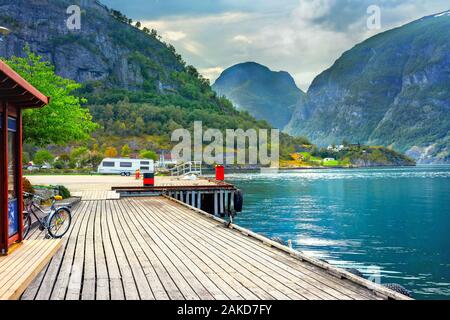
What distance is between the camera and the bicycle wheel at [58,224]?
12.9m

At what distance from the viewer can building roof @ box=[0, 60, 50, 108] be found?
8.36 m

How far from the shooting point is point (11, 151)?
10430 mm

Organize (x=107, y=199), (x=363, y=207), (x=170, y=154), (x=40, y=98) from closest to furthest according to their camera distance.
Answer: (x=40, y=98) → (x=107, y=199) → (x=363, y=207) → (x=170, y=154)

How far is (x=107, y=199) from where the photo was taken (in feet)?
86.2

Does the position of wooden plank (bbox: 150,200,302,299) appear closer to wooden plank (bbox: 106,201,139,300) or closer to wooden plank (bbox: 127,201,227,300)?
wooden plank (bbox: 127,201,227,300)

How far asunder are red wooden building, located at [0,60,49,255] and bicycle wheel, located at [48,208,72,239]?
6.25 ft

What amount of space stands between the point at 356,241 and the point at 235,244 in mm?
18511

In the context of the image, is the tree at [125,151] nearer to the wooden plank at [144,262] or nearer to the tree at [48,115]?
the tree at [48,115]

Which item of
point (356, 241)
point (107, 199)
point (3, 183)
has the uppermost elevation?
point (3, 183)

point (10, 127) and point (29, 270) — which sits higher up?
point (10, 127)
